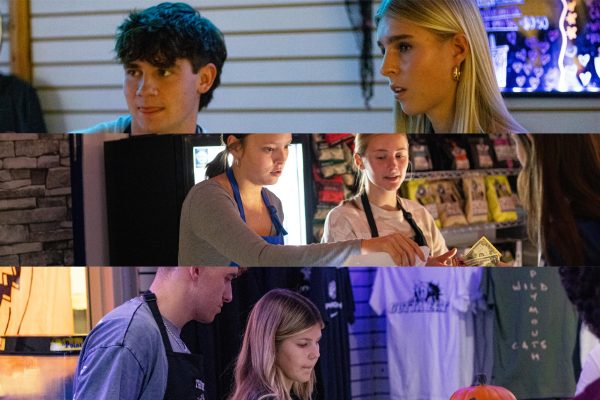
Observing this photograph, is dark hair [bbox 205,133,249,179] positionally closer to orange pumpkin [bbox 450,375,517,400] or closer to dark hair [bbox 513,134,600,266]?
dark hair [bbox 513,134,600,266]

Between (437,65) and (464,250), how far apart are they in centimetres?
37

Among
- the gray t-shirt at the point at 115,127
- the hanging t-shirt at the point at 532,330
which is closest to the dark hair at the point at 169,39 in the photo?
the gray t-shirt at the point at 115,127

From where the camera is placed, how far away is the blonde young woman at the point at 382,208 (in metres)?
1.34

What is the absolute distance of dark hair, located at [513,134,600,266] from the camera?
4.37 ft

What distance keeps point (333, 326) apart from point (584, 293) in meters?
0.48

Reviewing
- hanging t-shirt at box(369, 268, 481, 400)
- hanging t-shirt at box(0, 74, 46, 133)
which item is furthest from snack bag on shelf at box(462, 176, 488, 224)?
hanging t-shirt at box(0, 74, 46, 133)

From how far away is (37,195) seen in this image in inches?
52.9

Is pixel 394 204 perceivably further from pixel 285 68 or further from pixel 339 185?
pixel 285 68

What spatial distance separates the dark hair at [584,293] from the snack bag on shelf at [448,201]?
37 cm

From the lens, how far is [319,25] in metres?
2.62

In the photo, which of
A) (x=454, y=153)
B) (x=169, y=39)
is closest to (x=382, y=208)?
(x=454, y=153)

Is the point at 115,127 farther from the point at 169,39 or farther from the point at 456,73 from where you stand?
the point at 456,73

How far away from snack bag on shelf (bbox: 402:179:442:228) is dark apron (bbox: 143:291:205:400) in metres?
0.46

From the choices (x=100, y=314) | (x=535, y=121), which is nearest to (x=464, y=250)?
(x=100, y=314)
